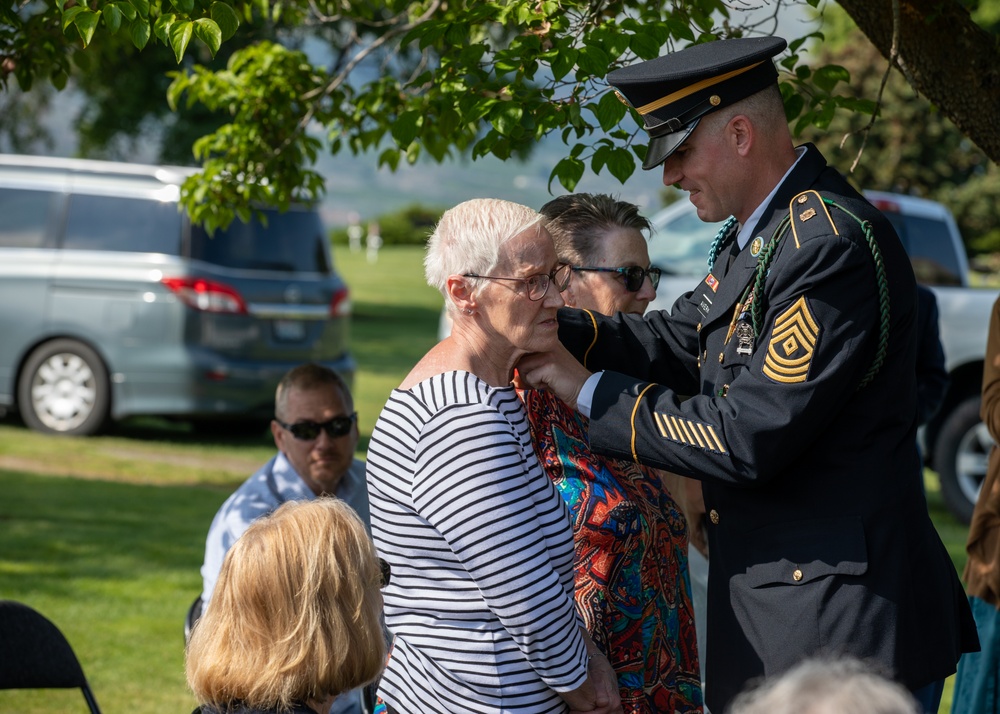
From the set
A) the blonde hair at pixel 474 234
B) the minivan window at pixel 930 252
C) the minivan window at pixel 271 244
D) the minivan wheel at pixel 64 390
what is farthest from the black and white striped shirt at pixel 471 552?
the minivan wheel at pixel 64 390

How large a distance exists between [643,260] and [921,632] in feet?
4.20

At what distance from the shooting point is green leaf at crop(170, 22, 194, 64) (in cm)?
277

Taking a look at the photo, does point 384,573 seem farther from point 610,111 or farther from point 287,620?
point 610,111

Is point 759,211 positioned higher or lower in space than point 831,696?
higher

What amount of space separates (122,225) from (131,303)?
0.74 m

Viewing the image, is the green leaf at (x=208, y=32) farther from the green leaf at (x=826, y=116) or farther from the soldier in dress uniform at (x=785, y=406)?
the green leaf at (x=826, y=116)

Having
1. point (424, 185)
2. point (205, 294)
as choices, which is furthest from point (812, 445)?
point (424, 185)

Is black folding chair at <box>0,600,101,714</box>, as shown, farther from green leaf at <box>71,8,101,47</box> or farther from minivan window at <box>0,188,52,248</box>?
minivan window at <box>0,188,52,248</box>

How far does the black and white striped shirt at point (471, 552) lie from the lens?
230 centimetres

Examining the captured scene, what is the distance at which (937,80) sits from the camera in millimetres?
3588

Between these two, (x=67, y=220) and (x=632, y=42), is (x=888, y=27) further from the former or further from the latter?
(x=67, y=220)

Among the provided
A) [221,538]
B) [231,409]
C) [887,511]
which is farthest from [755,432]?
[231,409]

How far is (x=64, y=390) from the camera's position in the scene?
10844mm

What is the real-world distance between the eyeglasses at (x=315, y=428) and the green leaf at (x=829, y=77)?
209 cm
